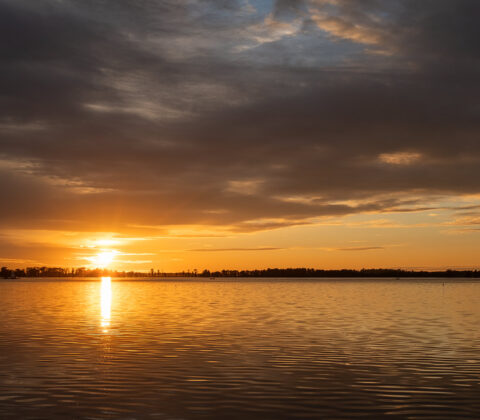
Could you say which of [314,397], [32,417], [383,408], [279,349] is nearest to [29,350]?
[279,349]

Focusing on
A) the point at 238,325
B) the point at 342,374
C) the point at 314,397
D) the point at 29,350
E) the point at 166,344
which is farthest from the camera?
the point at 238,325

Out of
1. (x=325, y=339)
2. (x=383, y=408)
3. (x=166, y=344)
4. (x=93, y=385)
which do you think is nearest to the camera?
(x=383, y=408)

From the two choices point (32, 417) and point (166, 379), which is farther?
point (166, 379)

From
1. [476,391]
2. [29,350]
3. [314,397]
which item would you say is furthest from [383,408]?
[29,350]

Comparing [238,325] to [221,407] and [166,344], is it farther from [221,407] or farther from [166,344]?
[221,407]

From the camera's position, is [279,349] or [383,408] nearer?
[383,408]

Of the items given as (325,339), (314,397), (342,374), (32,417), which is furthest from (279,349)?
(32,417)

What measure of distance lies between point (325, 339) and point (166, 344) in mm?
13380

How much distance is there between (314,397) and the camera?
27719 millimetres

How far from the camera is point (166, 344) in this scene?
156 feet

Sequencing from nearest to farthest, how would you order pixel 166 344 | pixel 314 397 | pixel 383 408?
pixel 383 408
pixel 314 397
pixel 166 344

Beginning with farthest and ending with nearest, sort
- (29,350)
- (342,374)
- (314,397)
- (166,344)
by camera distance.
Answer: (166,344) → (29,350) → (342,374) → (314,397)

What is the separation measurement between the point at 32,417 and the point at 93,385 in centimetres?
686

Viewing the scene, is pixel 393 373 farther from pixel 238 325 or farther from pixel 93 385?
pixel 238 325
